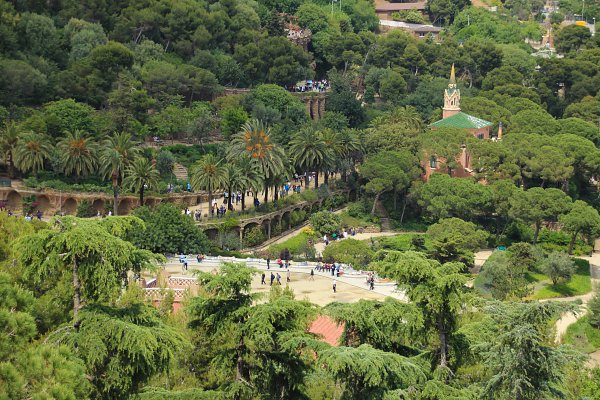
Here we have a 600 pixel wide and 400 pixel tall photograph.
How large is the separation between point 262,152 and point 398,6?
73.9 metres

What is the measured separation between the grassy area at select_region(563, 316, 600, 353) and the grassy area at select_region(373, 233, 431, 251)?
12.3 m

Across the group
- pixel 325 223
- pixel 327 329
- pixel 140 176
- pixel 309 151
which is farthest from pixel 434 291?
pixel 309 151

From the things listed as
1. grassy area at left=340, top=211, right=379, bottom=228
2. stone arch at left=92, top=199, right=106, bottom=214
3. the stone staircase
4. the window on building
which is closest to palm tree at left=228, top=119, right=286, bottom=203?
the stone staircase

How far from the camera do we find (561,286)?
60.8 m

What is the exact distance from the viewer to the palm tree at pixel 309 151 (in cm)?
6888

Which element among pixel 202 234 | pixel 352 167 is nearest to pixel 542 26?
pixel 352 167

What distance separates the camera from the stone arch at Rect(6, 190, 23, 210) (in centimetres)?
6406

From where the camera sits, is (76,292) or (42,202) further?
(42,202)

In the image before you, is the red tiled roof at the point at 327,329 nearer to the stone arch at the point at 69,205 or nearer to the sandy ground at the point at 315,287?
the sandy ground at the point at 315,287

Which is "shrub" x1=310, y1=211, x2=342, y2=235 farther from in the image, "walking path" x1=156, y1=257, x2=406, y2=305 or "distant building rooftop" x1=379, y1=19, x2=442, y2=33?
"distant building rooftop" x1=379, y1=19, x2=442, y2=33

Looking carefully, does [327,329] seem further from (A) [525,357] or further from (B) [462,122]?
(B) [462,122]

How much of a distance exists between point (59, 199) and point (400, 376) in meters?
42.9

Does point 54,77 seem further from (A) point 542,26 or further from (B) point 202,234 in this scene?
(A) point 542,26

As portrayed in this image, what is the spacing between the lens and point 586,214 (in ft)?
215
